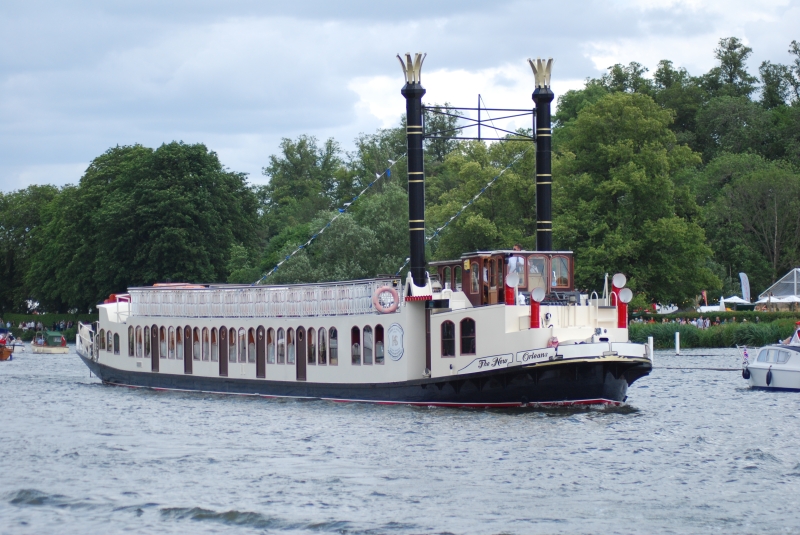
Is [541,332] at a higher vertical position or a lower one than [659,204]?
lower

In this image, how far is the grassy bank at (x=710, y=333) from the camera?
2534 inches

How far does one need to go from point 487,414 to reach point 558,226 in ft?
116

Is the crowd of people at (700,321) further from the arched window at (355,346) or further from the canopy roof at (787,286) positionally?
the arched window at (355,346)

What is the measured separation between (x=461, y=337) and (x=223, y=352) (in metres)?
12.2

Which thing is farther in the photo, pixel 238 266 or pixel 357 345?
pixel 238 266

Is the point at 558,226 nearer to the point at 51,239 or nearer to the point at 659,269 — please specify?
the point at 659,269

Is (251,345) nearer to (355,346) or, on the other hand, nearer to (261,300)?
(261,300)

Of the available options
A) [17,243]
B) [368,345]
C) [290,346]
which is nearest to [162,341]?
[290,346]

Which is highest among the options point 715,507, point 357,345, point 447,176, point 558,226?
point 447,176

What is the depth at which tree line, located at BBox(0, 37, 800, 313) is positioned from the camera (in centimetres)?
6700

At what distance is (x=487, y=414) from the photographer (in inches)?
1251

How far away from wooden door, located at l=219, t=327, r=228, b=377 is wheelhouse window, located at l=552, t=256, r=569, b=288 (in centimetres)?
1315

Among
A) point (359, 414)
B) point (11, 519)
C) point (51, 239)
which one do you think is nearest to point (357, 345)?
point (359, 414)

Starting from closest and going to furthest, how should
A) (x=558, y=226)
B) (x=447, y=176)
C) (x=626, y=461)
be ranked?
(x=626, y=461), (x=558, y=226), (x=447, y=176)
